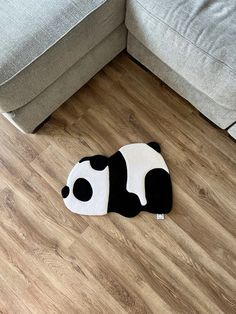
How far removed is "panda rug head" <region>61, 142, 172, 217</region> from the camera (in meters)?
1.16

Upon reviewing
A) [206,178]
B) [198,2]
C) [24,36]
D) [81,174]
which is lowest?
[81,174]

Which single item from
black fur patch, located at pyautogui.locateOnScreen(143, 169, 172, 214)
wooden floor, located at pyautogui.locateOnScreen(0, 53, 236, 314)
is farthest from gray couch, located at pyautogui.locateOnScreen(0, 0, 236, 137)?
black fur patch, located at pyautogui.locateOnScreen(143, 169, 172, 214)

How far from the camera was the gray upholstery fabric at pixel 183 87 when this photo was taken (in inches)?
42.8

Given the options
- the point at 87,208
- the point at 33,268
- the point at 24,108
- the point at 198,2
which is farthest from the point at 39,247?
the point at 198,2

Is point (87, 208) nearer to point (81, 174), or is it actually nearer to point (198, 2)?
point (81, 174)

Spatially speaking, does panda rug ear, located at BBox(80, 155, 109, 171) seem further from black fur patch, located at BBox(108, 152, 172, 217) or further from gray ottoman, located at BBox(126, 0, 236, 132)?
gray ottoman, located at BBox(126, 0, 236, 132)

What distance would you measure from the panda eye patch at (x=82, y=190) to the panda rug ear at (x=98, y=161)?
0.07m

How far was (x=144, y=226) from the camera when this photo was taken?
114 cm

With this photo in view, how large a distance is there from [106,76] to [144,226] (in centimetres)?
68

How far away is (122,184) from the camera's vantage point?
1.19m

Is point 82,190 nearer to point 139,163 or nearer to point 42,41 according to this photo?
point 139,163

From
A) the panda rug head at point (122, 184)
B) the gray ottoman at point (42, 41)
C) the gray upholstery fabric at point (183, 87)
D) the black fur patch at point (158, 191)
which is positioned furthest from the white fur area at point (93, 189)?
the gray upholstery fabric at point (183, 87)

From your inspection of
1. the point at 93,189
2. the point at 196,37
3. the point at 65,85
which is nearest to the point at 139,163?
the point at 93,189

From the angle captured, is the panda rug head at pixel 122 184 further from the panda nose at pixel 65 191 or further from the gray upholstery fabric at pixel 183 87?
the gray upholstery fabric at pixel 183 87
